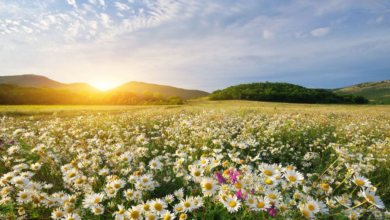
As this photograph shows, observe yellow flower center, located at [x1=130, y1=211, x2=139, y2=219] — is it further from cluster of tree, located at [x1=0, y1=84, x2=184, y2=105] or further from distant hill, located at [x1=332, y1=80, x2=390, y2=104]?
distant hill, located at [x1=332, y1=80, x2=390, y2=104]

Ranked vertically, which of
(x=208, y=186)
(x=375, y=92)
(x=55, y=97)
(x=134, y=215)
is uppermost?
(x=375, y=92)

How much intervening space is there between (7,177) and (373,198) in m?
4.33

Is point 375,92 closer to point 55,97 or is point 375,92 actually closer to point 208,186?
point 208,186

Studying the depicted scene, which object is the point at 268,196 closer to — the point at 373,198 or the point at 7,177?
the point at 373,198

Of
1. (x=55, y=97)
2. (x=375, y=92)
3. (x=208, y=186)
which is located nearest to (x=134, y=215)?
(x=208, y=186)

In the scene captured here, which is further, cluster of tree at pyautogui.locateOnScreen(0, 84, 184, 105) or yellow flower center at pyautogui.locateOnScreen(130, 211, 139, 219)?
cluster of tree at pyautogui.locateOnScreen(0, 84, 184, 105)

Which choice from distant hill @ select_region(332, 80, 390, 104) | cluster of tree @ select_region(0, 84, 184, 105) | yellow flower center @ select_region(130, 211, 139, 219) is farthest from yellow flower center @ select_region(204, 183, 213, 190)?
distant hill @ select_region(332, 80, 390, 104)

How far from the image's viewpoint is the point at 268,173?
1.87 metres

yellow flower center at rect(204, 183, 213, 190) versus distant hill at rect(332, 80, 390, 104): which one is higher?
distant hill at rect(332, 80, 390, 104)

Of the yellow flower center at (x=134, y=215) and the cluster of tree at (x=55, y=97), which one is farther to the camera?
the cluster of tree at (x=55, y=97)

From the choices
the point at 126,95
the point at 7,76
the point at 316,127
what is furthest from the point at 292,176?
the point at 7,76

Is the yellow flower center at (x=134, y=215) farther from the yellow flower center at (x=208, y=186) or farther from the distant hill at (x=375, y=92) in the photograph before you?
the distant hill at (x=375, y=92)

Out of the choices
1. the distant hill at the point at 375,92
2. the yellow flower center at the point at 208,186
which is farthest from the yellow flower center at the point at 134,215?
the distant hill at the point at 375,92

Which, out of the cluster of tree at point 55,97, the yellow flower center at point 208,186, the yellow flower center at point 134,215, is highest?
the cluster of tree at point 55,97
